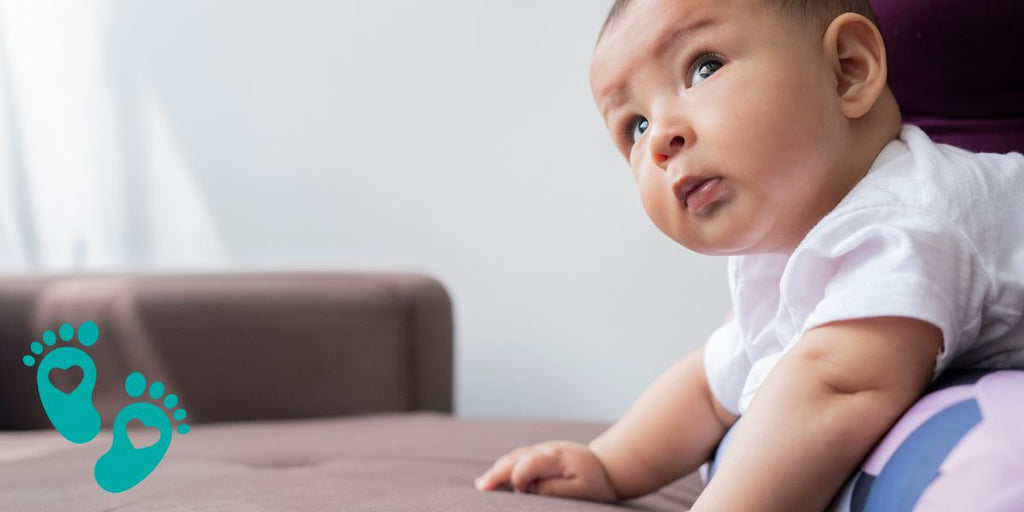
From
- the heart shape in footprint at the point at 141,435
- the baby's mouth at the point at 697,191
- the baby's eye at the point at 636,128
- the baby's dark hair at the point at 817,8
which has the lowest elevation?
the heart shape in footprint at the point at 141,435

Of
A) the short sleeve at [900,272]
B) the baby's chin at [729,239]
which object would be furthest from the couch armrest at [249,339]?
the short sleeve at [900,272]

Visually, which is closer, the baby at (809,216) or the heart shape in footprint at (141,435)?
the baby at (809,216)

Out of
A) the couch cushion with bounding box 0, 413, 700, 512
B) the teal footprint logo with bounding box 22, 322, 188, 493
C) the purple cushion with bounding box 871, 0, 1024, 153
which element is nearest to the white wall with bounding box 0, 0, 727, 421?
the couch cushion with bounding box 0, 413, 700, 512

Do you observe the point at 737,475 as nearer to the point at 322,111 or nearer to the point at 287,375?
the point at 287,375

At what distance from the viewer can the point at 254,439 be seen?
1.19m

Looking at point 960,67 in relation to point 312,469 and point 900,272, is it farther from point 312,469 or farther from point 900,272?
point 312,469

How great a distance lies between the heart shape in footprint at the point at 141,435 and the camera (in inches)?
44.6

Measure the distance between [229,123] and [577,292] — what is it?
0.78m

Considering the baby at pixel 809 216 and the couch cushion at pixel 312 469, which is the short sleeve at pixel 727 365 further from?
the couch cushion at pixel 312 469

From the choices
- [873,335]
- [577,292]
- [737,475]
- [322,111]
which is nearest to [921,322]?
[873,335]

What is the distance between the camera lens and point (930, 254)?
0.60 m

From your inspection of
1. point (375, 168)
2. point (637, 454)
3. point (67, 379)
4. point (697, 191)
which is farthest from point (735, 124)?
point (375, 168)

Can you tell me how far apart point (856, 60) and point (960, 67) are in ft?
0.85

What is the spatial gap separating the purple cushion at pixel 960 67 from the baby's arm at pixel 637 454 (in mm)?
327
